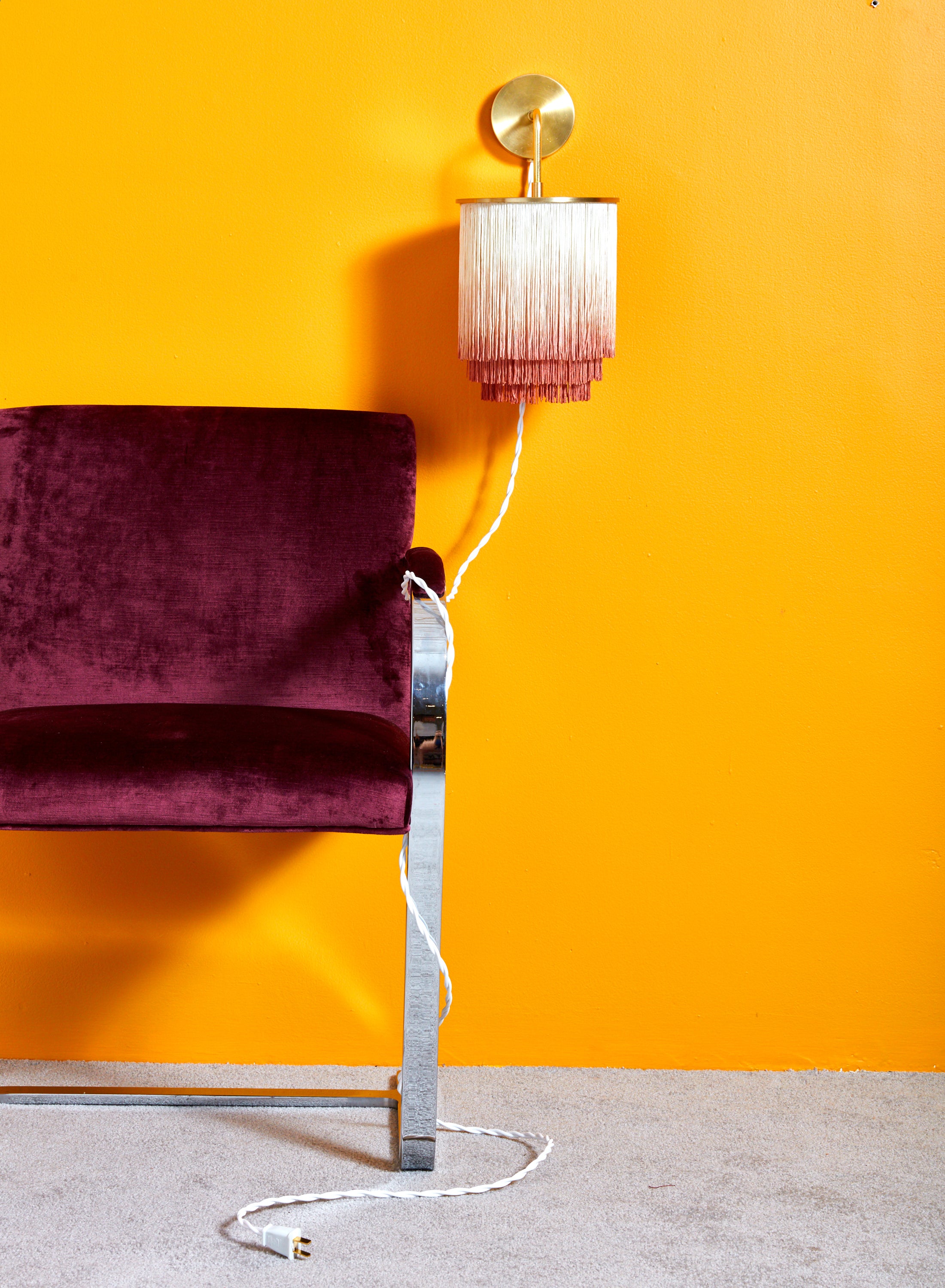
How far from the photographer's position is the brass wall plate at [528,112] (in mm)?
1616

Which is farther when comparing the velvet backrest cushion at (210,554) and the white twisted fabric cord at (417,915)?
the velvet backrest cushion at (210,554)

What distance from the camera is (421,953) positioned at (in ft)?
4.54

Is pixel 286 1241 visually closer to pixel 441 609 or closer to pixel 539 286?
pixel 441 609

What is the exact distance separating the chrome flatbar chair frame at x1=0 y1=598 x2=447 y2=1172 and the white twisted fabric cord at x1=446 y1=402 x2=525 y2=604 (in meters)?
0.35

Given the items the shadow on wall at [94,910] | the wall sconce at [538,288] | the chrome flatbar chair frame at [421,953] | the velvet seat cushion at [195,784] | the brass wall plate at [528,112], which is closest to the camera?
the velvet seat cushion at [195,784]

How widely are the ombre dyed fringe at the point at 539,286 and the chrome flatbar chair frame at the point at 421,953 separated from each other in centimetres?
38

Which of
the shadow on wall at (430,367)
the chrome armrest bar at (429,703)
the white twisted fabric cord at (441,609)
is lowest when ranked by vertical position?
the chrome armrest bar at (429,703)

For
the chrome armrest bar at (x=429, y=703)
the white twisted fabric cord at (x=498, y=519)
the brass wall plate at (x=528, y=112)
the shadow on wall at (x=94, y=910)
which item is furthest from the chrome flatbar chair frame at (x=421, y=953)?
the brass wall plate at (x=528, y=112)

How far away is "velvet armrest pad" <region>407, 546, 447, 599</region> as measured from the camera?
1.37 m

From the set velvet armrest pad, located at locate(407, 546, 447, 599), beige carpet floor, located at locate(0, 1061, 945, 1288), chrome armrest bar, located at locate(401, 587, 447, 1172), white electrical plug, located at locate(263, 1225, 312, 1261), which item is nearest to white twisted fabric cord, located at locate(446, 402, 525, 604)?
velvet armrest pad, located at locate(407, 546, 447, 599)

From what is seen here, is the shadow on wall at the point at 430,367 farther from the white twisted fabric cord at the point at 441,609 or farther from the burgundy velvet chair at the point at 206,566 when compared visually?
the white twisted fabric cord at the point at 441,609

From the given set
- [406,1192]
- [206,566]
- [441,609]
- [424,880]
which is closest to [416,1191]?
[406,1192]

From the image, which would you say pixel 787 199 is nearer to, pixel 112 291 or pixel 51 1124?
pixel 112 291

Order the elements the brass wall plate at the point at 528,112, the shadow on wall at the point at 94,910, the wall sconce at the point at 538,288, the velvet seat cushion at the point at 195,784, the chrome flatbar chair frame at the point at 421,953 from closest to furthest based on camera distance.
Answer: the velvet seat cushion at the point at 195,784, the chrome flatbar chair frame at the point at 421,953, the wall sconce at the point at 538,288, the brass wall plate at the point at 528,112, the shadow on wall at the point at 94,910
